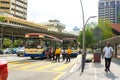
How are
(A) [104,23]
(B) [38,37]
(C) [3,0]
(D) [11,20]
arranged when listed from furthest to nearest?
(C) [3,0] → (D) [11,20] → (A) [104,23] → (B) [38,37]

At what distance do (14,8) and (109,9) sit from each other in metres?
45.0

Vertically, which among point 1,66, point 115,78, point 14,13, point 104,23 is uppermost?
point 14,13

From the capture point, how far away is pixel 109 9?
475 feet

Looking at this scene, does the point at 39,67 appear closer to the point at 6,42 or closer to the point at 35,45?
the point at 35,45

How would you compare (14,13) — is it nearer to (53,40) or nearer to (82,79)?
(53,40)

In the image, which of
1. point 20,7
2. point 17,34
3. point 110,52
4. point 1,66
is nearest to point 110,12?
point 20,7

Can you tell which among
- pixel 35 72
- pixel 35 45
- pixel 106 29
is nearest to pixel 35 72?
pixel 35 72

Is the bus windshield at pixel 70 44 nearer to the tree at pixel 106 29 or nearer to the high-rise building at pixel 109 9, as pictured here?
the tree at pixel 106 29

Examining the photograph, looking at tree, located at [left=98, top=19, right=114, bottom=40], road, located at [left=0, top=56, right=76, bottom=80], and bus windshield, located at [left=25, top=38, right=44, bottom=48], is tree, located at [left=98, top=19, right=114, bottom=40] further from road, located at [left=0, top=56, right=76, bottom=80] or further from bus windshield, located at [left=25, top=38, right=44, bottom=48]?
road, located at [left=0, top=56, right=76, bottom=80]

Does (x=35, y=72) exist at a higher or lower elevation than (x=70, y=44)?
lower

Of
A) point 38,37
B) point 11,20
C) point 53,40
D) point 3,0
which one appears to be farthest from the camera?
point 3,0

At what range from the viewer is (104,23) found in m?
93.2

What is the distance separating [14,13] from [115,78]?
128 m

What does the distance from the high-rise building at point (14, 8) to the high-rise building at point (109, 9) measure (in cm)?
3885
